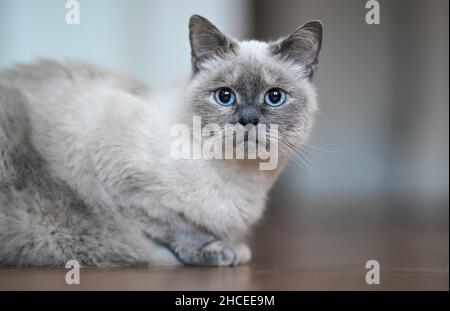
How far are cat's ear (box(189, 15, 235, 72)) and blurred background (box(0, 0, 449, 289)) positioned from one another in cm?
29

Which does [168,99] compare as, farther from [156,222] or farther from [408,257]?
[408,257]

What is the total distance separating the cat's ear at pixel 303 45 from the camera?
1.58 meters

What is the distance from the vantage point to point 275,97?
1.59 meters

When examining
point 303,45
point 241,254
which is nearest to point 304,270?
point 241,254

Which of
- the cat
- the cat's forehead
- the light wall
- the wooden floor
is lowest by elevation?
the wooden floor

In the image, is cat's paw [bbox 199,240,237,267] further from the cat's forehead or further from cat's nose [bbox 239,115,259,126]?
the cat's forehead

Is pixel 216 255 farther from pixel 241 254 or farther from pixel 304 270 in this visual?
pixel 304 270

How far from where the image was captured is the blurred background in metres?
2.00

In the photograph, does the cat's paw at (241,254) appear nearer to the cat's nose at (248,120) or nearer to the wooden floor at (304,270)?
the wooden floor at (304,270)

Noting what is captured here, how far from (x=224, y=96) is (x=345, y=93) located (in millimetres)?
1418

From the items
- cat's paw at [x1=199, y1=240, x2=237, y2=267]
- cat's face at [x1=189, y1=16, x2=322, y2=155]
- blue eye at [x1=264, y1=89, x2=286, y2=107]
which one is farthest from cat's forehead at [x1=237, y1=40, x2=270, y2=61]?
cat's paw at [x1=199, y1=240, x2=237, y2=267]

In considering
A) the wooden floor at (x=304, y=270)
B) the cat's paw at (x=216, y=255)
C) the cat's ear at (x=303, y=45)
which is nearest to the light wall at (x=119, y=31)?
the cat's ear at (x=303, y=45)

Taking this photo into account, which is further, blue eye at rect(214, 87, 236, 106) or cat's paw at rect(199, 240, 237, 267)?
cat's paw at rect(199, 240, 237, 267)

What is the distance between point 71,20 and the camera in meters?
1.71
